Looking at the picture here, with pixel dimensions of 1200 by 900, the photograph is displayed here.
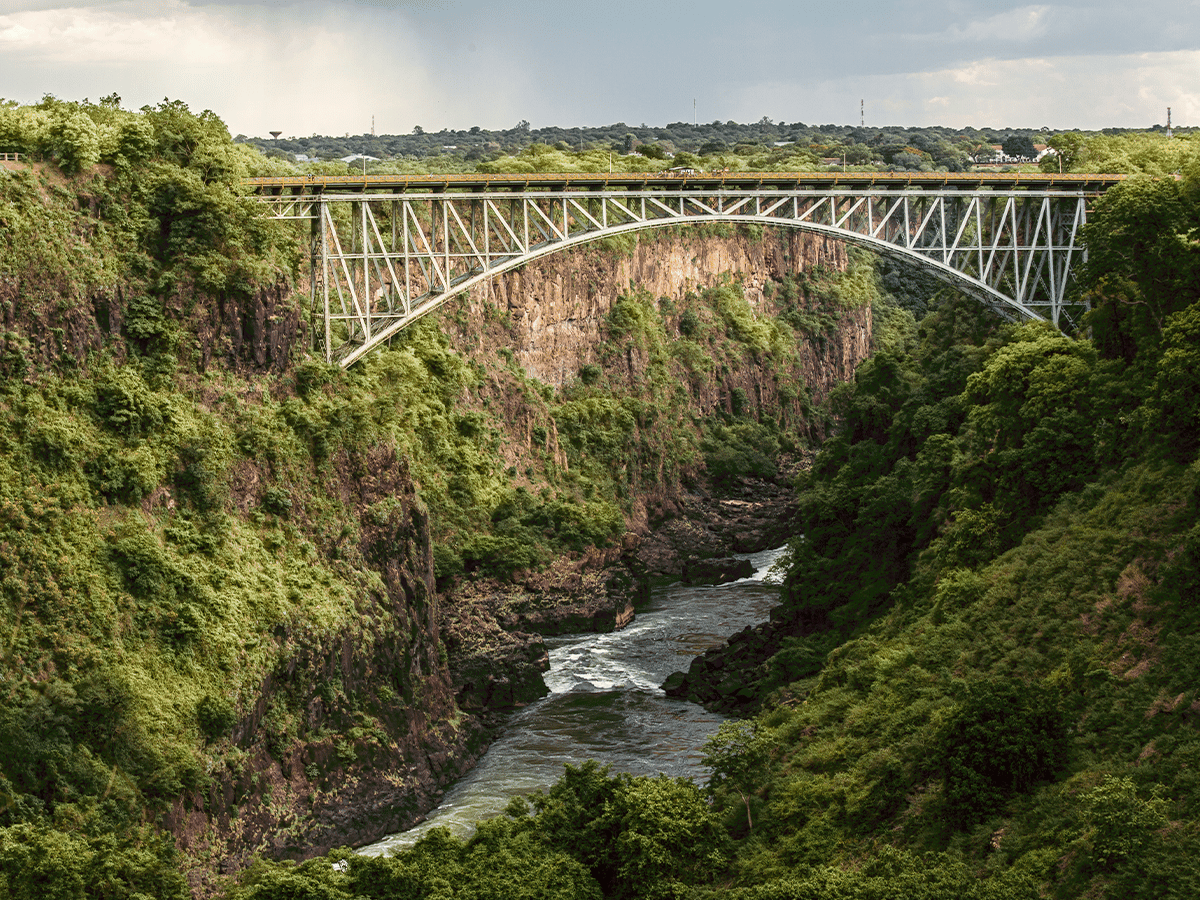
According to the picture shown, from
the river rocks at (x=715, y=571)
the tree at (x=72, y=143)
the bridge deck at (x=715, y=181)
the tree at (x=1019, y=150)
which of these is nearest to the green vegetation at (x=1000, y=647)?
the bridge deck at (x=715, y=181)

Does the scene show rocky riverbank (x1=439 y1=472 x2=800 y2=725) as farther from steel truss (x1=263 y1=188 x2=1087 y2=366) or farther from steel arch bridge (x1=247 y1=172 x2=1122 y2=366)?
steel arch bridge (x1=247 y1=172 x2=1122 y2=366)

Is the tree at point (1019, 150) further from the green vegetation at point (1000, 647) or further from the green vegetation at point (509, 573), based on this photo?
the green vegetation at point (1000, 647)

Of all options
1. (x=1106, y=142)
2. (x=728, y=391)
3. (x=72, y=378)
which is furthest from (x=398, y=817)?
(x=728, y=391)

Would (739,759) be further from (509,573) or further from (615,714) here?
(509,573)

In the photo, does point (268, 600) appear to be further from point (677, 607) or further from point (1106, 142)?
point (1106, 142)

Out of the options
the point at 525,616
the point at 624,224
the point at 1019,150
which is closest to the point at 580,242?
the point at 624,224

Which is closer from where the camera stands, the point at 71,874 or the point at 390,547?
the point at 71,874
